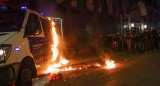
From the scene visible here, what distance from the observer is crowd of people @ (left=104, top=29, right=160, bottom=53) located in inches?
558

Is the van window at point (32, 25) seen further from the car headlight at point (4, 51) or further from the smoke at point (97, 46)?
the smoke at point (97, 46)

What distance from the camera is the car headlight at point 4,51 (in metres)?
3.87

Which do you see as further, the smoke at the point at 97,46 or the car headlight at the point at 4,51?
the smoke at the point at 97,46

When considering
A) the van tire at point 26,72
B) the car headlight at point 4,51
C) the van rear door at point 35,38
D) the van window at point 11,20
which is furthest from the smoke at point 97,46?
the car headlight at point 4,51

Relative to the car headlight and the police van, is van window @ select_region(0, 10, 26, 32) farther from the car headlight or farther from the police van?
the car headlight

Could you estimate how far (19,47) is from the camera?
4.40 meters

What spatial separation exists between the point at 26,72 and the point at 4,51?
3.36ft

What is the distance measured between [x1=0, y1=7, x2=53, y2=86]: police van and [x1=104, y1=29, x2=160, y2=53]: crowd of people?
9902 mm

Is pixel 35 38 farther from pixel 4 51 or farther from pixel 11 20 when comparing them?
pixel 4 51

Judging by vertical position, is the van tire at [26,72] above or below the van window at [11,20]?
below

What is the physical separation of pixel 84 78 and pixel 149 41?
1011 cm

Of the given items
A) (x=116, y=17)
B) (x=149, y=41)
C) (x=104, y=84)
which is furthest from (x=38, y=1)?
(x=116, y=17)

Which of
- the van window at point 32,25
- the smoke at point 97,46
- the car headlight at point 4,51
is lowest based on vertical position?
the smoke at point 97,46

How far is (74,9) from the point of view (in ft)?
45.0
